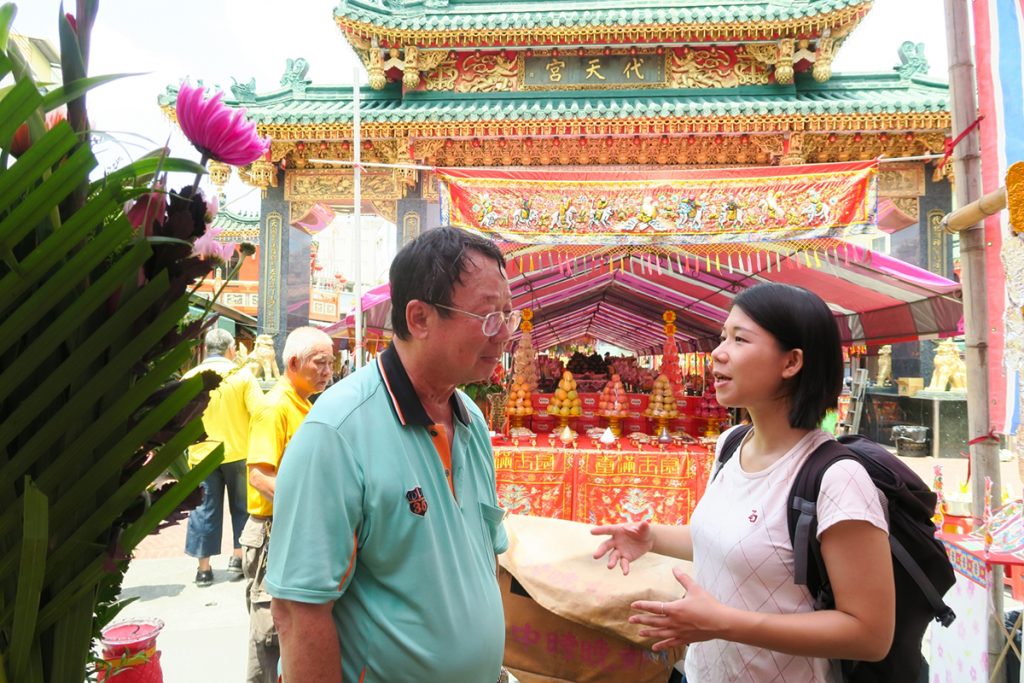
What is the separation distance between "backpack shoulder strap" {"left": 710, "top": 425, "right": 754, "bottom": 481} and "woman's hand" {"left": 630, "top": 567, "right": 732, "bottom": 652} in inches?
19.9

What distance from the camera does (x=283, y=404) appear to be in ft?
9.16

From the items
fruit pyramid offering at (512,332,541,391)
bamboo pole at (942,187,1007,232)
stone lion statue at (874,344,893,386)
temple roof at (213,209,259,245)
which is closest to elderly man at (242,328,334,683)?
bamboo pole at (942,187,1007,232)

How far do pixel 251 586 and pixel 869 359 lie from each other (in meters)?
12.9

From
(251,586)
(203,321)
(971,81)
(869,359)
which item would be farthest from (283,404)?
(869,359)

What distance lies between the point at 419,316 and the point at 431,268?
10 centimetres

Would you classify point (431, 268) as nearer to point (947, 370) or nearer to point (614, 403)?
point (614, 403)

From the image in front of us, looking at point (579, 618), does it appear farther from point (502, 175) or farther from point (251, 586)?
point (502, 175)

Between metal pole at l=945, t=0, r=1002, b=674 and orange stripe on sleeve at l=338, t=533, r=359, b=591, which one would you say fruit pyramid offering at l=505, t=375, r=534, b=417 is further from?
orange stripe on sleeve at l=338, t=533, r=359, b=591

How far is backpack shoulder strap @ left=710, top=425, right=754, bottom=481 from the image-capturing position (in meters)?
1.70

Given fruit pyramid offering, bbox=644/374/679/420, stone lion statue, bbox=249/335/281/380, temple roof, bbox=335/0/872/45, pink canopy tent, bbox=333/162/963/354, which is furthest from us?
stone lion statue, bbox=249/335/281/380

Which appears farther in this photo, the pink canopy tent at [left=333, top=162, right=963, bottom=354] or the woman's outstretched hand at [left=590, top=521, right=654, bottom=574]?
the pink canopy tent at [left=333, top=162, right=963, bottom=354]

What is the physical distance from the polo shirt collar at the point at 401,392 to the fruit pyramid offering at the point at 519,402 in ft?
14.0

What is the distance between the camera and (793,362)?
1.43 meters

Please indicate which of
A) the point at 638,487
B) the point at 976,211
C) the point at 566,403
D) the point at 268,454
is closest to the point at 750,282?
the point at 566,403
